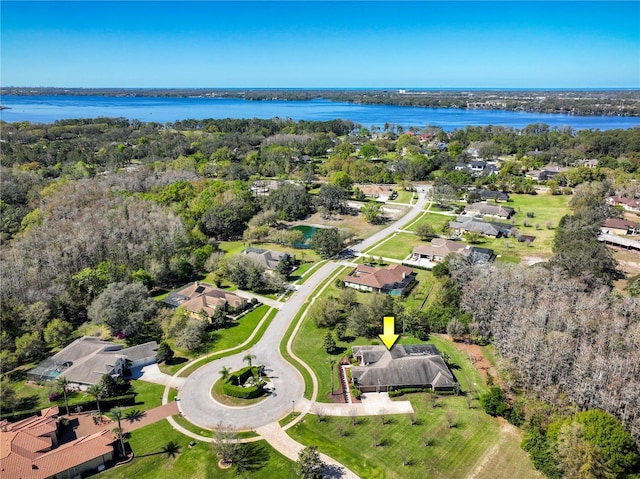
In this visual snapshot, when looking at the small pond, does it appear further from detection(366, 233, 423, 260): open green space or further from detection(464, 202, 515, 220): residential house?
detection(464, 202, 515, 220): residential house

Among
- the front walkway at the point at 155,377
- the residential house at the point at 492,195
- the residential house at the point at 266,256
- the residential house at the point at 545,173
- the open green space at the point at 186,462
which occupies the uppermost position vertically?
the residential house at the point at 545,173

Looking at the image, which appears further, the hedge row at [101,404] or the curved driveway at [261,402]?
the hedge row at [101,404]

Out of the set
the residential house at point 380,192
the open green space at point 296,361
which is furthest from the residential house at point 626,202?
the open green space at point 296,361

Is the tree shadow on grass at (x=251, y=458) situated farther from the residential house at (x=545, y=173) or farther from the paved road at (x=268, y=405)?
the residential house at (x=545, y=173)

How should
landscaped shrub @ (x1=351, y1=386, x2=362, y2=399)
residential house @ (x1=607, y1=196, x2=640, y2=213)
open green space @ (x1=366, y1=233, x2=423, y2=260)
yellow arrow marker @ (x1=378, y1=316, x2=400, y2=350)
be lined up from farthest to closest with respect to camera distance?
residential house @ (x1=607, y1=196, x2=640, y2=213) → open green space @ (x1=366, y1=233, x2=423, y2=260) → yellow arrow marker @ (x1=378, y1=316, x2=400, y2=350) → landscaped shrub @ (x1=351, y1=386, x2=362, y2=399)

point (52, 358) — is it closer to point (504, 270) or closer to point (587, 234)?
point (504, 270)

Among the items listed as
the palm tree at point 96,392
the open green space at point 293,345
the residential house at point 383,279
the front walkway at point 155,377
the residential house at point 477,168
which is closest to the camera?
the palm tree at point 96,392

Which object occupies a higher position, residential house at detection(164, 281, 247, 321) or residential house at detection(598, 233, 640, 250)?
residential house at detection(598, 233, 640, 250)

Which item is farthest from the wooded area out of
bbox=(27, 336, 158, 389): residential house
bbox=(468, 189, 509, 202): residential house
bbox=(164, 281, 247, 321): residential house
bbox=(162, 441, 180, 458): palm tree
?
bbox=(162, 441, 180, 458): palm tree
